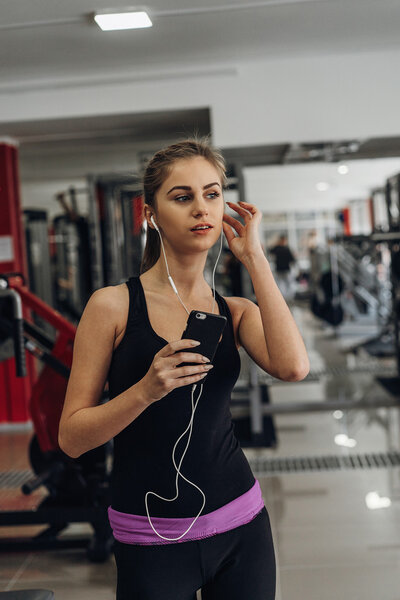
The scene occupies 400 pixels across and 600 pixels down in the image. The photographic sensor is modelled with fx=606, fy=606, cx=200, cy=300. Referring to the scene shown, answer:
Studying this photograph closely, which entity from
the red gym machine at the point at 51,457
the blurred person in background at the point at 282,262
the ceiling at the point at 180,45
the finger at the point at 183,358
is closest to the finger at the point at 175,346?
the finger at the point at 183,358

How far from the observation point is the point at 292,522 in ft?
9.89

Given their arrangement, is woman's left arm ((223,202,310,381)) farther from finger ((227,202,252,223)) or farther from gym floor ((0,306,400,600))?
gym floor ((0,306,400,600))

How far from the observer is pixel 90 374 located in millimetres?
1039

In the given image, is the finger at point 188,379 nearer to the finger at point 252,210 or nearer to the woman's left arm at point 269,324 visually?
the woman's left arm at point 269,324

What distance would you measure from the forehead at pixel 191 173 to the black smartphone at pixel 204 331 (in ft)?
0.84

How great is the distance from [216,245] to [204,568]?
11.9 feet

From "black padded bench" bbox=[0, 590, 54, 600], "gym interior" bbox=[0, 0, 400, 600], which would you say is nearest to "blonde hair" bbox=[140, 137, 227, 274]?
"gym interior" bbox=[0, 0, 400, 600]

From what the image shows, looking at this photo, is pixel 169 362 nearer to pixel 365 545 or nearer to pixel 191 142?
pixel 191 142

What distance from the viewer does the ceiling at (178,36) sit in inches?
123

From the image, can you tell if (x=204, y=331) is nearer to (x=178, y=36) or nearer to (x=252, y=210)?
(x=252, y=210)

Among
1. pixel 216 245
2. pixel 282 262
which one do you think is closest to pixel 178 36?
pixel 216 245

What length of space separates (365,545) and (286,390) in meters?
3.31

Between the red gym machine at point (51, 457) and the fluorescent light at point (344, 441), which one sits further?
the fluorescent light at point (344, 441)

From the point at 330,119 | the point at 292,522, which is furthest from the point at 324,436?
the point at 330,119
